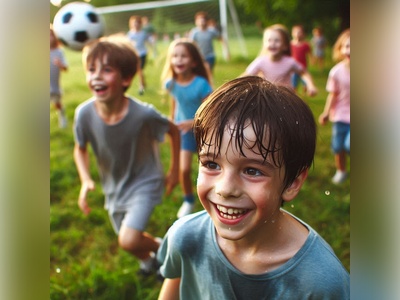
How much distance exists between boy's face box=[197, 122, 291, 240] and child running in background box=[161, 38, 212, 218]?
3.79 feet

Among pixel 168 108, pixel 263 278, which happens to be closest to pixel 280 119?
pixel 263 278

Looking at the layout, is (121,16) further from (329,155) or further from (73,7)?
(329,155)

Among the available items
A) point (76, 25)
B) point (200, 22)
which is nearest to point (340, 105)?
point (200, 22)

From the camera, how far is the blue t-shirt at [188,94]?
2.73 metres

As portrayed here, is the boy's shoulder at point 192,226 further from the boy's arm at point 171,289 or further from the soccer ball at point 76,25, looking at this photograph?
the soccer ball at point 76,25

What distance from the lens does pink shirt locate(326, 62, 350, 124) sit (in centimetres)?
338

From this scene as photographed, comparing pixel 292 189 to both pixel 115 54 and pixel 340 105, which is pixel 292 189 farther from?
pixel 340 105

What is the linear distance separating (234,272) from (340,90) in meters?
1.97

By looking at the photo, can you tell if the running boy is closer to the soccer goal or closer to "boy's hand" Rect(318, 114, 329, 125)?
"boy's hand" Rect(318, 114, 329, 125)

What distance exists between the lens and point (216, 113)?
1.59 metres

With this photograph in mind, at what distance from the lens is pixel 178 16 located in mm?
3795

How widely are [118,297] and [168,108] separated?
3.54 feet

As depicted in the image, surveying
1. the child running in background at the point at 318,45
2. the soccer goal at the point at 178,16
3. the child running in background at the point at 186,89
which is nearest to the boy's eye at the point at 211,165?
the child running in background at the point at 186,89

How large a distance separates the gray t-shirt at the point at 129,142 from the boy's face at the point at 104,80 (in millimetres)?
92
